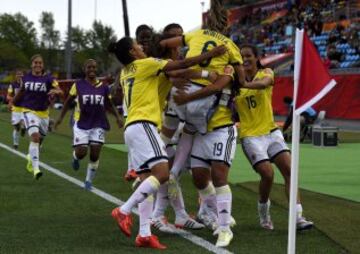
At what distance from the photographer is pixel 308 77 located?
16.5 ft

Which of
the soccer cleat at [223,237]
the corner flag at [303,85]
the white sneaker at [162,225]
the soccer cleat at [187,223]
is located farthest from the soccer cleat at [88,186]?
the corner flag at [303,85]

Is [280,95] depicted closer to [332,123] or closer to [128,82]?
[332,123]

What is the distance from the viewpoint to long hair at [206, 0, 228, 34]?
7.14 metres

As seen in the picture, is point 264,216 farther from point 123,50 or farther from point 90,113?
point 90,113

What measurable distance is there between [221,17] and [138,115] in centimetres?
135

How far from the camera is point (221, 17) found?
7.22 metres

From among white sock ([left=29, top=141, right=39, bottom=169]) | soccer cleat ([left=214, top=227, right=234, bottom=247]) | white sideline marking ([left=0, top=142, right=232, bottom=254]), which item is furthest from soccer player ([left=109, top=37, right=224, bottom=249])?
white sock ([left=29, top=141, right=39, bottom=169])

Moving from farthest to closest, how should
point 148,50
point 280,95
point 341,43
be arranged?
1. point 341,43
2. point 280,95
3. point 148,50

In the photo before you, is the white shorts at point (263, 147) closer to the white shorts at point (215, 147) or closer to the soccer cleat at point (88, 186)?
the white shorts at point (215, 147)

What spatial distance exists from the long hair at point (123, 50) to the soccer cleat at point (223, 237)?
74.5 inches

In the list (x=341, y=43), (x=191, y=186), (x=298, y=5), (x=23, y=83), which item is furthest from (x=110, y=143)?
(x=298, y=5)

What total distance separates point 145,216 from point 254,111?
1.76 m

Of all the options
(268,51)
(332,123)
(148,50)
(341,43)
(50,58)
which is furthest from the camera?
(50,58)

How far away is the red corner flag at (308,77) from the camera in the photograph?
16.4ft
